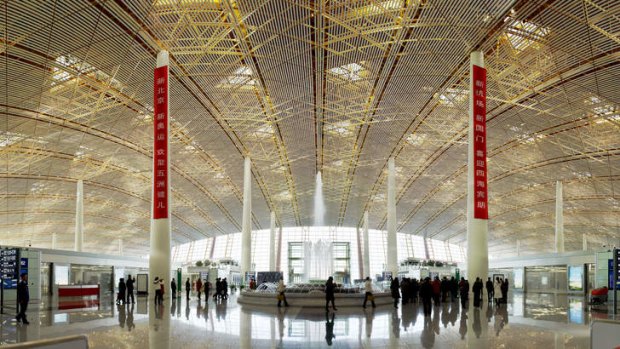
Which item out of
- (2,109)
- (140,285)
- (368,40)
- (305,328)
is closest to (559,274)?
(368,40)

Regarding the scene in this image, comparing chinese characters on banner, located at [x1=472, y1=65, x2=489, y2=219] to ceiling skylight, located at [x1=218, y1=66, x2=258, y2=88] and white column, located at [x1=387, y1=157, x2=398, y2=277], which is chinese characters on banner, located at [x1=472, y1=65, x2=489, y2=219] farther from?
white column, located at [x1=387, y1=157, x2=398, y2=277]

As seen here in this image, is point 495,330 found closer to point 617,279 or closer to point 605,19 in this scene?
point 617,279

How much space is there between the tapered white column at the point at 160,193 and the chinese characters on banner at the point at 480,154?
45.5 feet

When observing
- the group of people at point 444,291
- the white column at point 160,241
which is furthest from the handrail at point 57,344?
the white column at point 160,241

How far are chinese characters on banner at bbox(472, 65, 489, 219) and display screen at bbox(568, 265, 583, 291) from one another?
52.2ft

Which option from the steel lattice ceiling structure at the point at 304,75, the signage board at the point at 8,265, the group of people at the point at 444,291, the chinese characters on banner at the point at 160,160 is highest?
the steel lattice ceiling structure at the point at 304,75

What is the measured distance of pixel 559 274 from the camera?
41531mm

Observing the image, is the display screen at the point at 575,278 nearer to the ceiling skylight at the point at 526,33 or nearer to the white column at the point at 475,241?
the white column at the point at 475,241

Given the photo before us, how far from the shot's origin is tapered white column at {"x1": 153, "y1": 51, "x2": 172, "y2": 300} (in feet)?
81.7

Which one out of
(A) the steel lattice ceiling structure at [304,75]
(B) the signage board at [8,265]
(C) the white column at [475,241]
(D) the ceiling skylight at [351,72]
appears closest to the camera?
(B) the signage board at [8,265]

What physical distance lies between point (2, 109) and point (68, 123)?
459 cm

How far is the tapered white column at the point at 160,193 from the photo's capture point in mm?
24891

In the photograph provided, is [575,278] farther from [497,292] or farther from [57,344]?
[57,344]

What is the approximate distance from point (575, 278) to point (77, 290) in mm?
31966
